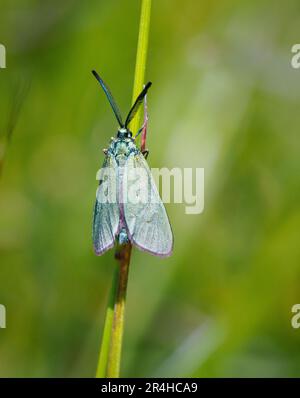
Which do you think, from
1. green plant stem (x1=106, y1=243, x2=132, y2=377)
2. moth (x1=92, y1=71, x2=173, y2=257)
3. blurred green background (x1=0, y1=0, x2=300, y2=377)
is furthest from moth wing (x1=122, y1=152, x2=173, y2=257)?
blurred green background (x1=0, y1=0, x2=300, y2=377)

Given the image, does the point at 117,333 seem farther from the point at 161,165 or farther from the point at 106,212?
the point at 161,165

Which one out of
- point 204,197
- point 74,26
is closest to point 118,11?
point 74,26

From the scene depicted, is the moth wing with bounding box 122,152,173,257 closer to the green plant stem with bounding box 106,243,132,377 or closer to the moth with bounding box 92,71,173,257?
the moth with bounding box 92,71,173,257

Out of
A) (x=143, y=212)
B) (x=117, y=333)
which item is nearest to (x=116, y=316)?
(x=117, y=333)

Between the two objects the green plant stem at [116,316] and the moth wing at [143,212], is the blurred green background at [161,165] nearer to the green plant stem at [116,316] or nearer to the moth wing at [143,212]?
the moth wing at [143,212]

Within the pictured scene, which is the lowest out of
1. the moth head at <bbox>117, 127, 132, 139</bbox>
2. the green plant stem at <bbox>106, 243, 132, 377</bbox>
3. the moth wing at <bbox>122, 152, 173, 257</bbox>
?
the green plant stem at <bbox>106, 243, 132, 377</bbox>

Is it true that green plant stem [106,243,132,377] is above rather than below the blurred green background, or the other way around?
below

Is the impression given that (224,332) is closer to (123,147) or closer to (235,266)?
(235,266)

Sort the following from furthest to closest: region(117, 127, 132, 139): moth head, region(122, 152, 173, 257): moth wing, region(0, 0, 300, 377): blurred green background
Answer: region(0, 0, 300, 377): blurred green background
region(117, 127, 132, 139): moth head
region(122, 152, 173, 257): moth wing

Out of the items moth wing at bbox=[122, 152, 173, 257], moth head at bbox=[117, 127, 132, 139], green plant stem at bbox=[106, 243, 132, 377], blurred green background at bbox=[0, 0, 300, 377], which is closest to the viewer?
green plant stem at bbox=[106, 243, 132, 377]

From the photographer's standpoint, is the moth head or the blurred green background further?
the blurred green background
